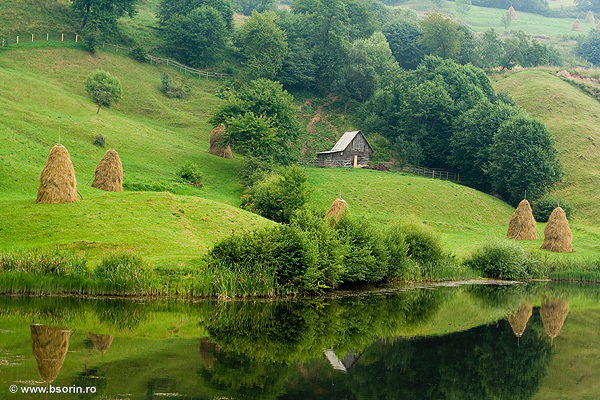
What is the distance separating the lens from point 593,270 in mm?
42094

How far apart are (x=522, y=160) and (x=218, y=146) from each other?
114 ft

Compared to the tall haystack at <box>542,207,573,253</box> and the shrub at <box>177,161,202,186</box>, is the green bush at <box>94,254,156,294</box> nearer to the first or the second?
the shrub at <box>177,161,202,186</box>

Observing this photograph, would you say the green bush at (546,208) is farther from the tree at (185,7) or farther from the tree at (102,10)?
the tree at (102,10)

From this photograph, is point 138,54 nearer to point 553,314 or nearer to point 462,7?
point 553,314

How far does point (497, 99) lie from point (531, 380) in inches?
3001

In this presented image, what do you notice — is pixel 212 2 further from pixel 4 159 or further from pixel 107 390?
pixel 107 390

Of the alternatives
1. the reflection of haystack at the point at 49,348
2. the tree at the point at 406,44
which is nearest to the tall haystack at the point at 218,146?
the reflection of haystack at the point at 49,348

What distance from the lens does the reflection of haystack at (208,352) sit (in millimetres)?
18025

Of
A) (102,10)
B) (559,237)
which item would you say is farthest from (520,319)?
(102,10)

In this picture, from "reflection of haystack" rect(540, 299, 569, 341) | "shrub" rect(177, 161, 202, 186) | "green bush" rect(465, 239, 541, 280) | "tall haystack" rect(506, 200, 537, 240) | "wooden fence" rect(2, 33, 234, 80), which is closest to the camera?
"reflection of haystack" rect(540, 299, 569, 341)

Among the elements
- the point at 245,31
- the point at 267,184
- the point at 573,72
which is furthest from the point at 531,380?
the point at 573,72

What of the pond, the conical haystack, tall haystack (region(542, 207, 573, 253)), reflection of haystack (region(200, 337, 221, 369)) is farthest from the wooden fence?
reflection of haystack (region(200, 337, 221, 369))

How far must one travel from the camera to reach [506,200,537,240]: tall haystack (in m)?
54.4

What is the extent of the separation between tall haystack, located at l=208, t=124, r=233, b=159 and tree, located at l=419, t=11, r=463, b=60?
53.0m
